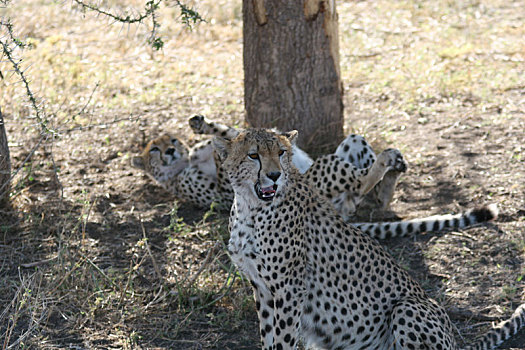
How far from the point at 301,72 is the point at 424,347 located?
113 inches

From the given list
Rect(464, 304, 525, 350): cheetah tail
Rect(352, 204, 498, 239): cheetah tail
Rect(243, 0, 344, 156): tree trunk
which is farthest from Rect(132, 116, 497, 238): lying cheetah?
Rect(464, 304, 525, 350): cheetah tail

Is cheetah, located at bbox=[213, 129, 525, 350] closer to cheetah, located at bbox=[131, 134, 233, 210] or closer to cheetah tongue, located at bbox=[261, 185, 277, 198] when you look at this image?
cheetah tongue, located at bbox=[261, 185, 277, 198]

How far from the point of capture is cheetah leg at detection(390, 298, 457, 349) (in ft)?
10.1

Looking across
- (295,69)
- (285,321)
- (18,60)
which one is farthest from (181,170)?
(285,321)

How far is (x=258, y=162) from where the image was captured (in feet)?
10.7

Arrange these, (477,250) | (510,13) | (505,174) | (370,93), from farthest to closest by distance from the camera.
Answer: (510,13)
(370,93)
(505,174)
(477,250)

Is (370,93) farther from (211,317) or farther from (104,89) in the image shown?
(211,317)

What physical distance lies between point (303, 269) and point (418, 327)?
58cm

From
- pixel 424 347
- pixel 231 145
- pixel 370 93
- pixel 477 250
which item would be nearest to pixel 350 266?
pixel 424 347

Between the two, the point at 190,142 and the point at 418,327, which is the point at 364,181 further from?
the point at 190,142

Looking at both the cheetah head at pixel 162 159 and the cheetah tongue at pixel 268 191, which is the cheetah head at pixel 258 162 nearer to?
the cheetah tongue at pixel 268 191

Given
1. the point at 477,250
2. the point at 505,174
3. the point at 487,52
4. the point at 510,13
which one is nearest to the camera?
the point at 477,250

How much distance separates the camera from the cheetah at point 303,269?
128 inches

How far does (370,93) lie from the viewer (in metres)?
7.07
